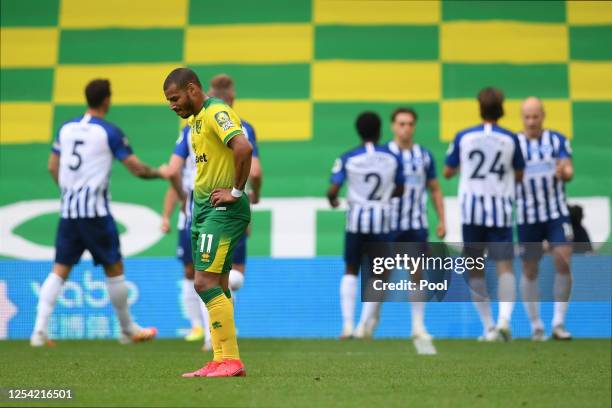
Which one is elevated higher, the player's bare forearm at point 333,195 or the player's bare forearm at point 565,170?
the player's bare forearm at point 565,170

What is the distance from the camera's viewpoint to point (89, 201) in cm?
732

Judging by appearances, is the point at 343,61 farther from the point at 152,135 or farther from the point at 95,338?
the point at 95,338

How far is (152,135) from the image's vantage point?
9844 millimetres

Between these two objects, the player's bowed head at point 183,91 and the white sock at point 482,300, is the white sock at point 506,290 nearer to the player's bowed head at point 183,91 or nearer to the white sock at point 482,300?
the white sock at point 482,300

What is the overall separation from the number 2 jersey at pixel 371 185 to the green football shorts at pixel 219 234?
11.4 feet

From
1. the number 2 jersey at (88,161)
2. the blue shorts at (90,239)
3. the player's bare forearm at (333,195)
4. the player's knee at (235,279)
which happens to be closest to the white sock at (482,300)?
the player's bare forearm at (333,195)

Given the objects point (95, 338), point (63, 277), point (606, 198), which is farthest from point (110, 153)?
point (606, 198)

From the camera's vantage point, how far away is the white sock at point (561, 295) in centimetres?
818

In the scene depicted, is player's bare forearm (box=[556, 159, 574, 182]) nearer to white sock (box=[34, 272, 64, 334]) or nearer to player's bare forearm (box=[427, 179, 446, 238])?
player's bare forearm (box=[427, 179, 446, 238])

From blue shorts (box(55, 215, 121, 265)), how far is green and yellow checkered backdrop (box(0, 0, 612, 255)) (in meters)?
2.19

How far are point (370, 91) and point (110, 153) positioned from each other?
10.5ft

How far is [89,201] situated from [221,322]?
2.83m

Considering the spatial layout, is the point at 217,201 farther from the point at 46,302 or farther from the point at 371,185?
the point at 371,185

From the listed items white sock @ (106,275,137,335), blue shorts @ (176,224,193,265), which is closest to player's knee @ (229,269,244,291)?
blue shorts @ (176,224,193,265)
